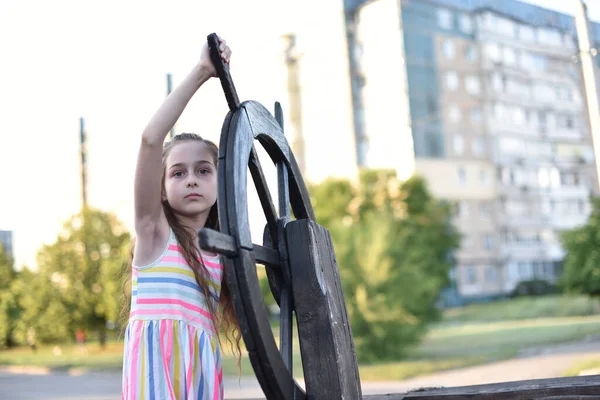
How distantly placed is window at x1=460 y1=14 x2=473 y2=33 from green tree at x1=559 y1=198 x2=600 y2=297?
15083 millimetres

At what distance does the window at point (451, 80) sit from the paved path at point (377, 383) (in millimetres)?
13205

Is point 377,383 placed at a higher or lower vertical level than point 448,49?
lower

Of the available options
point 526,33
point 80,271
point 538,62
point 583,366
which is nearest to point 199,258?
point 583,366

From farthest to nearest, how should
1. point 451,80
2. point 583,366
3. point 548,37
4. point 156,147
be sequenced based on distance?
point 451,80
point 548,37
point 583,366
point 156,147

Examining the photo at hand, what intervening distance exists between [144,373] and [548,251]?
83.1 feet

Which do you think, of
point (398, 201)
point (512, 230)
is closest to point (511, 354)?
point (398, 201)

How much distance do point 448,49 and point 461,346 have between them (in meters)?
13.3

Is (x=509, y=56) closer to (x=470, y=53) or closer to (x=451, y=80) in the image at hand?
(x=470, y=53)

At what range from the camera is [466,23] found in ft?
78.9

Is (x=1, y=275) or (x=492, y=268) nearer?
(x=1, y=275)

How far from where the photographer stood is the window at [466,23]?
78.4 feet

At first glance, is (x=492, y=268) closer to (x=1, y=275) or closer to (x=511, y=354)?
(x=511, y=354)

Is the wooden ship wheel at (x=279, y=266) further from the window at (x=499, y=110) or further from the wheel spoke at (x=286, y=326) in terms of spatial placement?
the window at (x=499, y=110)

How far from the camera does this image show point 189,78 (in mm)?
1347
